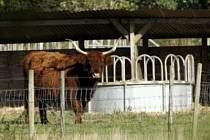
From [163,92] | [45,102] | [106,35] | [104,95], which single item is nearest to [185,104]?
[163,92]

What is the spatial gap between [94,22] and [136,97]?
125 inches

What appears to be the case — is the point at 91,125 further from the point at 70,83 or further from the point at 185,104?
the point at 185,104

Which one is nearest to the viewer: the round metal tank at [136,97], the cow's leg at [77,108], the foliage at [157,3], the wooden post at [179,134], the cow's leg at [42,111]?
the wooden post at [179,134]

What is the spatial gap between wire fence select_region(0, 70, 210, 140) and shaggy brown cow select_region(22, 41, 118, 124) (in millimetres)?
63

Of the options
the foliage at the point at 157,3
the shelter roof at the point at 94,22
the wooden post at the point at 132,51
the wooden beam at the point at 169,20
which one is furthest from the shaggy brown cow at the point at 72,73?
the foliage at the point at 157,3

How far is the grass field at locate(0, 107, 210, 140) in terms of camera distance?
44.3ft

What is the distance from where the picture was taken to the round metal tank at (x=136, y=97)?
22.8 metres

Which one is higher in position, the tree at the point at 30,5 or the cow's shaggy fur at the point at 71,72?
the tree at the point at 30,5

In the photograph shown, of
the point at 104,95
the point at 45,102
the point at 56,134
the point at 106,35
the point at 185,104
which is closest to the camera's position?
the point at 56,134

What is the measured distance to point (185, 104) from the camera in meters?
21.9

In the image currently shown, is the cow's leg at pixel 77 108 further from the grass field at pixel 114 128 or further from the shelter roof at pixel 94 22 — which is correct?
the shelter roof at pixel 94 22

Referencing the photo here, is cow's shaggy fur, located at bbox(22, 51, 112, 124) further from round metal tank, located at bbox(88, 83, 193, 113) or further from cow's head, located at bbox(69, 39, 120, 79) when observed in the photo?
round metal tank, located at bbox(88, 83, 193, 113)

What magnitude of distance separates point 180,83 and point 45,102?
5.36 meters

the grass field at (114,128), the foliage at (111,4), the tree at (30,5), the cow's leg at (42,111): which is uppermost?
the foliage at (111,4)
